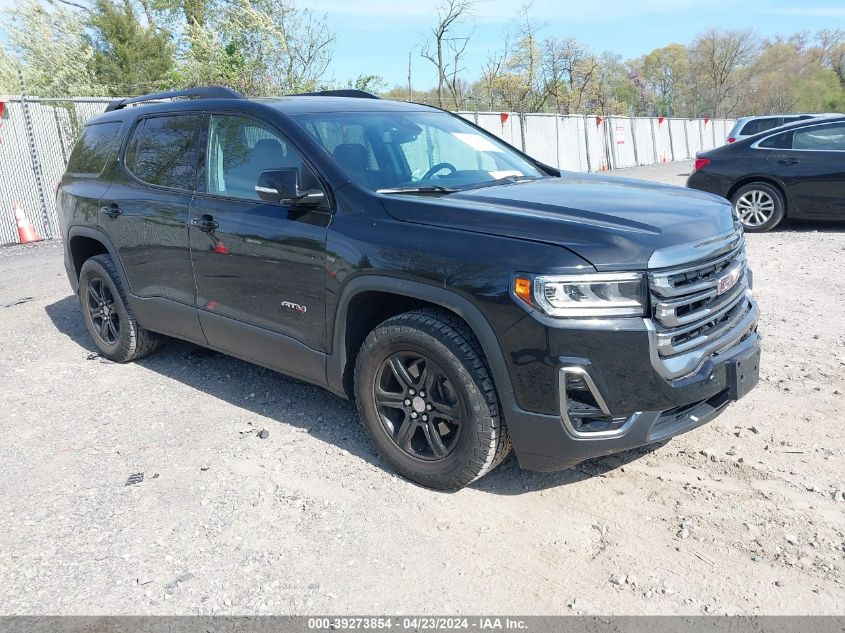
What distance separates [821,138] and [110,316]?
925cm

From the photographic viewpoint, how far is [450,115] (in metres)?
5.05

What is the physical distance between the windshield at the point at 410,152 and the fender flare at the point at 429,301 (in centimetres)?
58

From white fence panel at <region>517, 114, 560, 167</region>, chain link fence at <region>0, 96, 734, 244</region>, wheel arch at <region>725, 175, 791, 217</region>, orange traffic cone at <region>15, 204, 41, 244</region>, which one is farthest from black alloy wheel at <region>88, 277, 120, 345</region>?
white fence panel at <region>517, 114, 560, 167</region>

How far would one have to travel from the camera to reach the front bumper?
9.57ft

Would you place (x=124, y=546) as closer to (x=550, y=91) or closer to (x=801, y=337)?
(x=801, y=337)

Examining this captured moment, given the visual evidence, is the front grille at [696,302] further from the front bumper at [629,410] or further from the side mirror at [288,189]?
the side mirror at [288,189]

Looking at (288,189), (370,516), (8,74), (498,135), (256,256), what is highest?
(8,74)

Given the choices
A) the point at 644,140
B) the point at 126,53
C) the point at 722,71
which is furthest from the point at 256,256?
the point at 722,71

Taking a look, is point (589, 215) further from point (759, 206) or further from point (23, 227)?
point (23, 227)

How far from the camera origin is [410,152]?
13.7 feet

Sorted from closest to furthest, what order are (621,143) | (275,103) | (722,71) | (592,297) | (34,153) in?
(592,297) < (275,103) < (34,153) < (621,143) < (722,71)

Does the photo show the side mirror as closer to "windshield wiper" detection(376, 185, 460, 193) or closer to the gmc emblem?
"windshield wiper" detection(376, 185, 460, 193)

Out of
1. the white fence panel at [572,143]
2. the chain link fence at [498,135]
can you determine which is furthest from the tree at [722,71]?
the white fence panel at [572,143]

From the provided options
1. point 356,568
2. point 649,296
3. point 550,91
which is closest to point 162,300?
point 356,568
